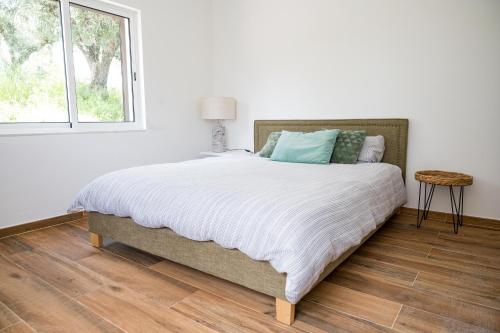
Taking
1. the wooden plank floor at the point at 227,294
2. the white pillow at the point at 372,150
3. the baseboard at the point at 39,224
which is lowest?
the wooden plank floor at the point at 227,294

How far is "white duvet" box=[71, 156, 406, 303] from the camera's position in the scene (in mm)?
1421

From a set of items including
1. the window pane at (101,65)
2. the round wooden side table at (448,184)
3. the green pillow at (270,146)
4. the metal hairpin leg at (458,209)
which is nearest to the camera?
the round wooden side table at (448,184)

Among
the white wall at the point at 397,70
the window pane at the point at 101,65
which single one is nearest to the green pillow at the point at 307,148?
the white wall at the point at 397,70

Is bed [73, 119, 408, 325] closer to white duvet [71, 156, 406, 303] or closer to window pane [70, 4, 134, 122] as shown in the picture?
white duvet [71, 156, 406, 303]

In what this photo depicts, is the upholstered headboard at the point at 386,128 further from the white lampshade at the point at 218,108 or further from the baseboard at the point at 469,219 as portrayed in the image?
the white lampshade at the point at 218,108

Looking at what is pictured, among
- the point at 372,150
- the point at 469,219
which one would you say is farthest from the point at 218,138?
the point at 469,219

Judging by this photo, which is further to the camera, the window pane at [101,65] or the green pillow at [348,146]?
the window pane at [101,65]

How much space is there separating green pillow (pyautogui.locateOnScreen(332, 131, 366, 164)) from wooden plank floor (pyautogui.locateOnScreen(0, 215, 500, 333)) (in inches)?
33.1

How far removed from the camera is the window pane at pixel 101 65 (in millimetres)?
3123

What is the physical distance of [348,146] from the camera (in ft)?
9.81

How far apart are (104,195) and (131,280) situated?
Result: 63 cm

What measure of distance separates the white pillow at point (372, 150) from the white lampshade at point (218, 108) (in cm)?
172

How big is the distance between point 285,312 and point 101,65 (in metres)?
3.03

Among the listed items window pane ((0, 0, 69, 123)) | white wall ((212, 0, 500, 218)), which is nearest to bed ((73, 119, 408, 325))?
white wall ((212, 0, 500, 218))
